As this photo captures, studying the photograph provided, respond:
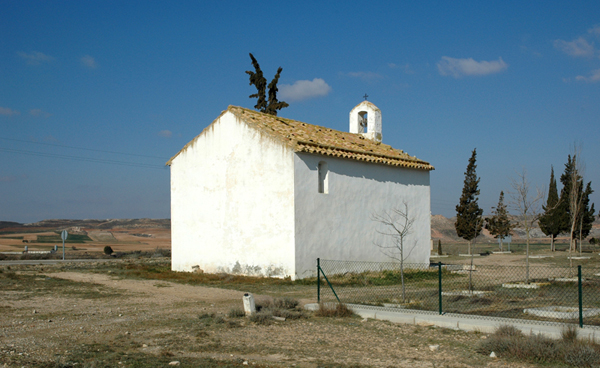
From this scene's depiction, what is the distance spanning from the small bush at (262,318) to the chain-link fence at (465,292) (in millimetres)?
1444

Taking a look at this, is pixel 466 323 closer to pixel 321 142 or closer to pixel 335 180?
pixel 335 180

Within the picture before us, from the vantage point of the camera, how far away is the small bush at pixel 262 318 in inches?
397

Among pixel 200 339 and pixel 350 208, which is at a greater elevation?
pixel 350 208

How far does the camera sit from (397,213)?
21891 millimetres

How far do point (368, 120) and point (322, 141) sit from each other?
271 inches

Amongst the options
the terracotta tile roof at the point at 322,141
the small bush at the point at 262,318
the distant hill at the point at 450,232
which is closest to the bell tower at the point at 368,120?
the terracotta tile roof at the point at 322,141

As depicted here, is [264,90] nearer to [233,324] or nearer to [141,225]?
[233,324]

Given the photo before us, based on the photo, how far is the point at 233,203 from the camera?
1980 centimetres

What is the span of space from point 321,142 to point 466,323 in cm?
1185

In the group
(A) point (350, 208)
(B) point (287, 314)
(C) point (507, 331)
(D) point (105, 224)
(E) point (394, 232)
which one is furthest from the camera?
(D) point (105, 224)

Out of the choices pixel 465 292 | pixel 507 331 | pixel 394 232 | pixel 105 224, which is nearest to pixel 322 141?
pixel 394 232

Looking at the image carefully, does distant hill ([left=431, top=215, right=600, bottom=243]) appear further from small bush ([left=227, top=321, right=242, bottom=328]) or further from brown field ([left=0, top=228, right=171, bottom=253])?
small bush ([left=227, top=321, right=242, bottom=328])

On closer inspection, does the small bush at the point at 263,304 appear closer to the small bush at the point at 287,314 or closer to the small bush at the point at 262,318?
the small bush at the point at 287,314

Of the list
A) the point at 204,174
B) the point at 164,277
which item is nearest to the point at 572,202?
the point at 204,174
